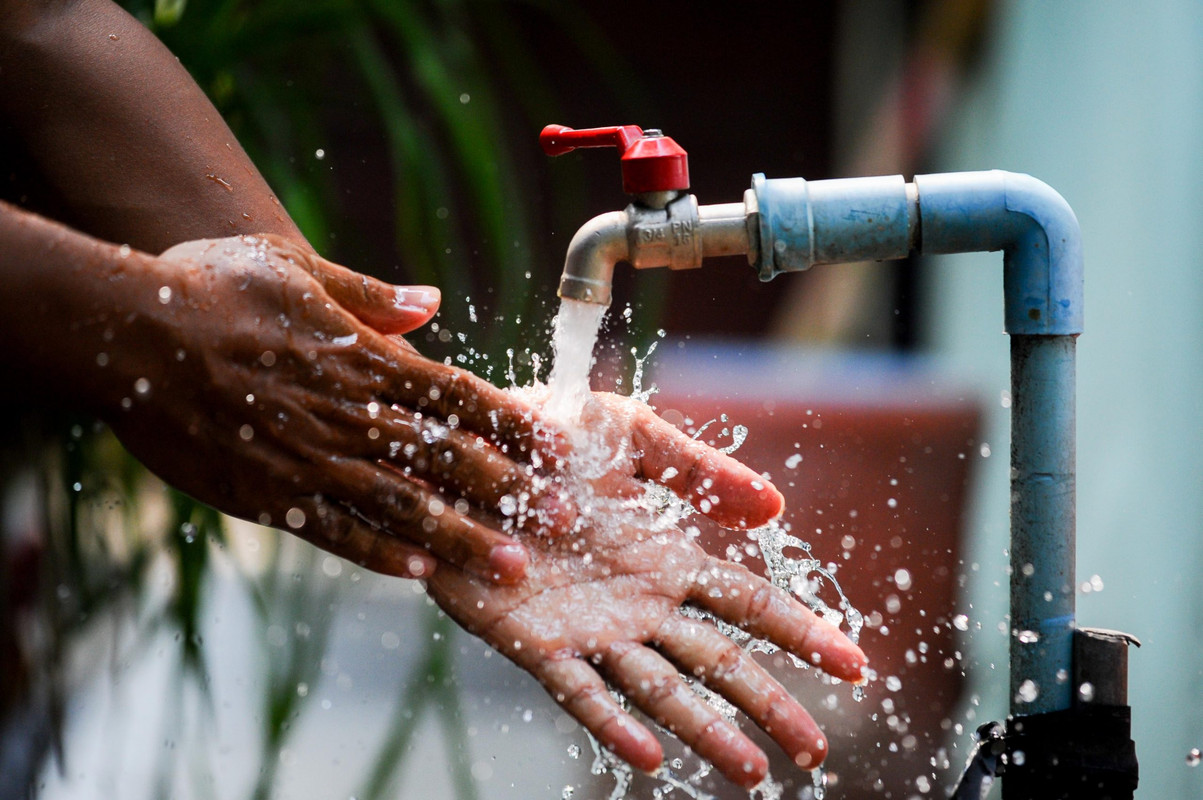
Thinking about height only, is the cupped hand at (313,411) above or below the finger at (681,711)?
above

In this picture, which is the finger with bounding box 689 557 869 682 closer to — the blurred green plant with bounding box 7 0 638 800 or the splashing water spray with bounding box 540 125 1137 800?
the splashing water spray with bounding box 540 125 1137 800

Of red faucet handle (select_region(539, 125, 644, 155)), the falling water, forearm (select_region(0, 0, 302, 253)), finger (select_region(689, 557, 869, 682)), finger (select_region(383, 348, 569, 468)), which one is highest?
forearm (select_region(0, 0, 302, 253))

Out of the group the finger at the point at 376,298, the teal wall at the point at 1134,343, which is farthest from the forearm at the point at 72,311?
the teal wall at the point at 1134,343

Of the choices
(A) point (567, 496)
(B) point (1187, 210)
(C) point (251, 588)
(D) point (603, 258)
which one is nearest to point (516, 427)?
(A) point (567, 496)

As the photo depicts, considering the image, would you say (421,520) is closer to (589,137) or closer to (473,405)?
(473,405)

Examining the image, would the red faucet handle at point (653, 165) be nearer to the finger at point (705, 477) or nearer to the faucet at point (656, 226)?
the faucet at point (656, 226)

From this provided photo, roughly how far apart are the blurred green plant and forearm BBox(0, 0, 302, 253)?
27cm

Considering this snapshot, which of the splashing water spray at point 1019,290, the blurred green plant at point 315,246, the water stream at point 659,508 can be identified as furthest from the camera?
the blurred green plant at point 315,246

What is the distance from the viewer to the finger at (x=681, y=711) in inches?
27.0

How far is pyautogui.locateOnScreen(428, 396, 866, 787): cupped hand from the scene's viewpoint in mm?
708

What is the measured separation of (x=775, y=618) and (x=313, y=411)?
0.42 meters

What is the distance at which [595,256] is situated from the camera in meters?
0.67

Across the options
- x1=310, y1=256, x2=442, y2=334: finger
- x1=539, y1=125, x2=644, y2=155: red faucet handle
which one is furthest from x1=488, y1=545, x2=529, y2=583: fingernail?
x1=539, y1=125, x2=644, y2=155: red faucet handle

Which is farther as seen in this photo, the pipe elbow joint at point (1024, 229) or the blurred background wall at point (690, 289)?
the blurred background wall at point (690, 289)
